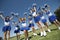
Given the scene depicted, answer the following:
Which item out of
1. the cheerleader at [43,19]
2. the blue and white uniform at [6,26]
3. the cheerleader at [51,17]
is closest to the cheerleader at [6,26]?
the blue and white uniform at [6,26]

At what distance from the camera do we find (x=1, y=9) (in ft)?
10.9

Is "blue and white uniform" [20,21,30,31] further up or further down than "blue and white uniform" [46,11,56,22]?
further down

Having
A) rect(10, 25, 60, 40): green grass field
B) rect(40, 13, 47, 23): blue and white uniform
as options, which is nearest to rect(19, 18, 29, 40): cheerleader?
rect(10, 25, 60, 40): green grass field

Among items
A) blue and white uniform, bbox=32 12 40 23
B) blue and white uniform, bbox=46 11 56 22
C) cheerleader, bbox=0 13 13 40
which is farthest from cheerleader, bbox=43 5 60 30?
cheerleader, bbox=0 13 13 40

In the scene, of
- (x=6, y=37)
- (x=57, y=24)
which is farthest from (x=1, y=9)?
(x=57, y=24)

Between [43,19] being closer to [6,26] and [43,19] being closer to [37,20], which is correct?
[37,20]

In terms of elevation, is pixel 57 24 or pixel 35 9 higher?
pixel 35 9

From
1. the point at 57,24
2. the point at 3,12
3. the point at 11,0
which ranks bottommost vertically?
the point at 57,24

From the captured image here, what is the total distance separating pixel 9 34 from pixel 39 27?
0.54m

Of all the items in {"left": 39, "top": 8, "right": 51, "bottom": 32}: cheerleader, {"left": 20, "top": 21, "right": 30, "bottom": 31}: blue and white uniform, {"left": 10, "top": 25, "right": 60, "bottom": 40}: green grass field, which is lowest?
{"left": 10, "top": 25, "right": 60, "bottom": 40}: green grass field

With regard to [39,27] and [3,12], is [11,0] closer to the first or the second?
[3,12]

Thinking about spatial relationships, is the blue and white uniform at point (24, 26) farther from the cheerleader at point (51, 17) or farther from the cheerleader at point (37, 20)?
the cheerleader at point (51, 17)

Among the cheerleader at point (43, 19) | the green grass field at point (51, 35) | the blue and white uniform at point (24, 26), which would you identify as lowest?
the green grass field at point (51, 35)

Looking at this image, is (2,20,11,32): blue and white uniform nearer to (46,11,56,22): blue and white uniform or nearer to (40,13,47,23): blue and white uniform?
(40,13,47,23): blue and white uniform
